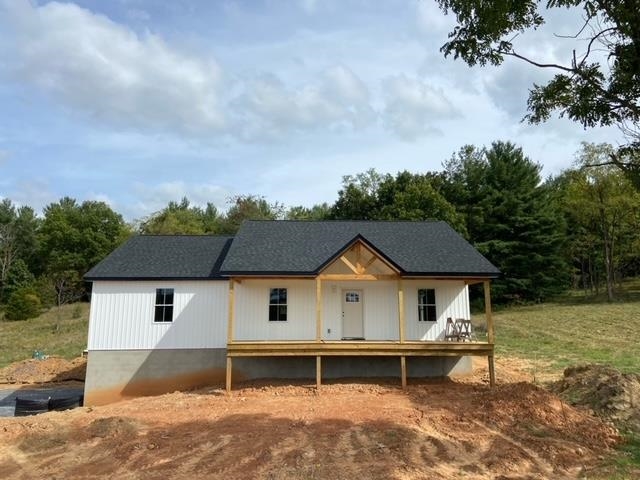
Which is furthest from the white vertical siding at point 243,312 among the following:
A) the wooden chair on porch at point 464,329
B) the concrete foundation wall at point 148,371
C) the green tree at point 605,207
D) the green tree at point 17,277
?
the green tree at point 17,277

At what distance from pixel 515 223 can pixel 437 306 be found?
25.3 metres

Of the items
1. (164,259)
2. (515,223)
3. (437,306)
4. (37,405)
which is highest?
(515,223)

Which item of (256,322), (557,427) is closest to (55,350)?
(256,322)

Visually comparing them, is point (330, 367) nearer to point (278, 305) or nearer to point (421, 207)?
point (278, 305)

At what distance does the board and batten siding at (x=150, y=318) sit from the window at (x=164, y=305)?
148 millimetres

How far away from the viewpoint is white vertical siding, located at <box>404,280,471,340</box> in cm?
1741

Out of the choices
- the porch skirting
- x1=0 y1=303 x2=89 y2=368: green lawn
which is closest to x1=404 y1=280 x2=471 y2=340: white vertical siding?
the porch skirting

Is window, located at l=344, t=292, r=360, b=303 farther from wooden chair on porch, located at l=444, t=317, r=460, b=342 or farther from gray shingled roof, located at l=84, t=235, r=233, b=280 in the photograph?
gray shingled roof, located at l=84, t=235, r=233, b=280

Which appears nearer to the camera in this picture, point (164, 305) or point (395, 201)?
point (164, 305)

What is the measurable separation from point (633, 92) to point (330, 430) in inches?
343

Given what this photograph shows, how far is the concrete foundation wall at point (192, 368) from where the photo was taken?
55.1 feet

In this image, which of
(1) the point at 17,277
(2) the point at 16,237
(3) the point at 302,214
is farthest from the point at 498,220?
(2) the point at 16,237

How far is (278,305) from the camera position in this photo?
1736 cm

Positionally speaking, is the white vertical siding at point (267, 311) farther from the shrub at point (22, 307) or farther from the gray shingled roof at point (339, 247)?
the shrub at point (22, 307)
